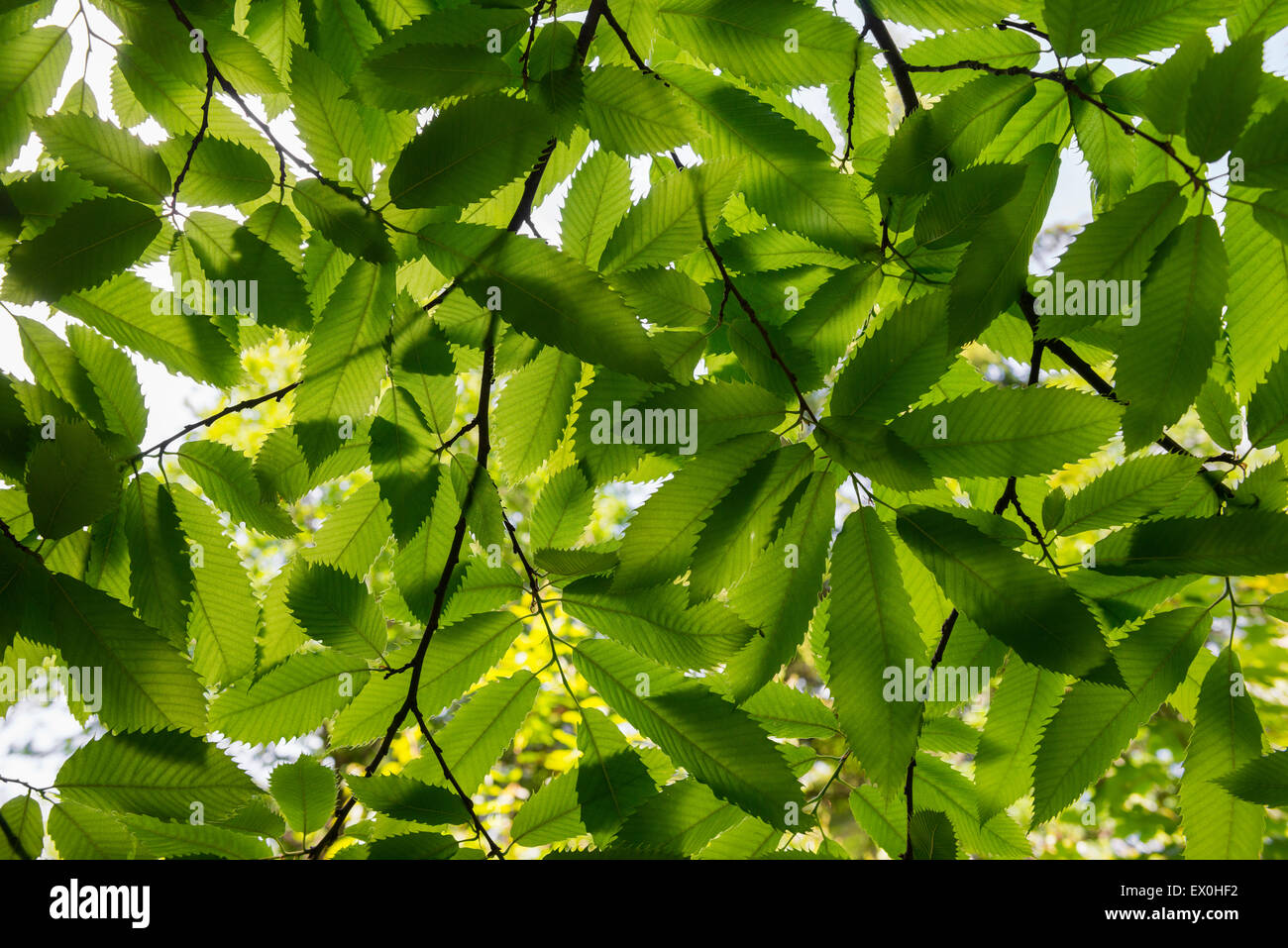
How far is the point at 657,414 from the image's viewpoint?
956 mm

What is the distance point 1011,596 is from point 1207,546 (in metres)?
0.33

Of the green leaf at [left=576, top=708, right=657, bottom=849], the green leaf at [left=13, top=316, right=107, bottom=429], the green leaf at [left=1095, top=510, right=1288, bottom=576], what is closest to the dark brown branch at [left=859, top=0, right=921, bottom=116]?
the green leaf at [left=1095, top=510, right=1288, bottom=576]

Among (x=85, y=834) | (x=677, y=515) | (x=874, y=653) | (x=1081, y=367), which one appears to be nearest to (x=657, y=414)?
(x=677, y=515)

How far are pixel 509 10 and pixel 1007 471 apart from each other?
0.88 meters

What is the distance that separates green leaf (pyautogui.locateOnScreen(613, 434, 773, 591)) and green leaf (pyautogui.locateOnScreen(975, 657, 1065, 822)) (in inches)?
22.1

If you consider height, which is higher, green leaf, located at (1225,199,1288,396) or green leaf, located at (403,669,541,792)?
green leaf, located at (1225,199,1288,396)

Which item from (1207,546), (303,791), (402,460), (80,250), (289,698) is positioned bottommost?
(303,791)

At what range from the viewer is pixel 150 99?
132 centimetres

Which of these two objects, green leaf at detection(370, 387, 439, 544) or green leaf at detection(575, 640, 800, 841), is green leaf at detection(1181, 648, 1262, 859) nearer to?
green leaf at detection(575, 640, 800, 841)

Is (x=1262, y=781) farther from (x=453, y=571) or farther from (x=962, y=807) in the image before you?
(x=453, y=571)

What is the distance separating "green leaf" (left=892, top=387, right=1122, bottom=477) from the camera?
2.90ft

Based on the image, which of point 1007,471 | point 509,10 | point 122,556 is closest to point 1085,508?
point 1007,471

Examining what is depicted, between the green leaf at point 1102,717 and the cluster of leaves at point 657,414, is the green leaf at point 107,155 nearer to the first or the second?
the cluster of leaves at point 657,414

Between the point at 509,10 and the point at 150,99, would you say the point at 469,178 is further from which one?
the point at 150,99
